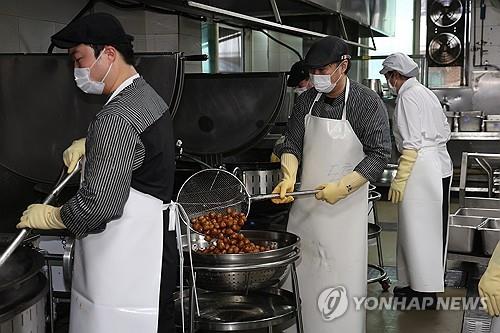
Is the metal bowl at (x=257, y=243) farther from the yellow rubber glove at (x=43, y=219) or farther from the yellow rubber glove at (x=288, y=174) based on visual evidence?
the yellow rubber glove at (x=43, y=219)

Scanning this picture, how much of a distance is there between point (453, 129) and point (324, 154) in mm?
4058

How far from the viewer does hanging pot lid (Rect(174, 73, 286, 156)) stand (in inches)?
111

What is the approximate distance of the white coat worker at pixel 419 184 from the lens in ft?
10.3

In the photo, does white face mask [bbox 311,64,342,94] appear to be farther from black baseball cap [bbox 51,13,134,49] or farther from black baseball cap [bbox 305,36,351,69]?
black baseball cap [bbox 51,13,134,49]

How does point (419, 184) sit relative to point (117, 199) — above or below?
below

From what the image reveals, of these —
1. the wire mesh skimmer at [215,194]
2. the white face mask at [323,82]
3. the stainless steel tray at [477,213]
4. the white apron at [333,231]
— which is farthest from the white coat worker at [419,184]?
the wire mesh skimmer at [215,194]

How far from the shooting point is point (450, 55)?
279 inches

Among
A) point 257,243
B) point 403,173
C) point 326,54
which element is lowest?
point 257,243

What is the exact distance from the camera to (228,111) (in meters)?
2.88

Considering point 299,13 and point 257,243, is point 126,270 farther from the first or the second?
point 299,13

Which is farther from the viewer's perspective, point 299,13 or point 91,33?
point 299,13

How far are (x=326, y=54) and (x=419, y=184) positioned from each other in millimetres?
1156
